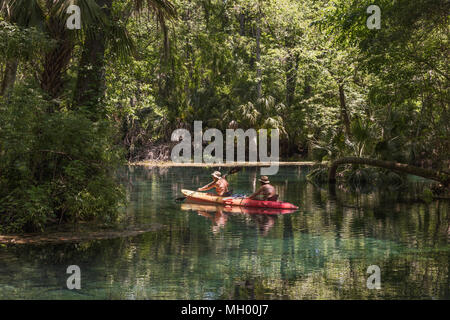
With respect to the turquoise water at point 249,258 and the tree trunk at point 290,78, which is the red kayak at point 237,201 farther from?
the tree trunk at point 290,78

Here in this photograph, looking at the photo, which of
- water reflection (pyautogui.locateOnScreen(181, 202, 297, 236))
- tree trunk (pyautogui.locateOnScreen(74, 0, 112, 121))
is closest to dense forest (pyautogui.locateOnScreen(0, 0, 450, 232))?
tree trunk (pyautogui.locateOnScreen(74, 0, 112, 121))

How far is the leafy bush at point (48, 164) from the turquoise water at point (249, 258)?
1151mm

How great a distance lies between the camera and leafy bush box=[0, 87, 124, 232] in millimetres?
11695

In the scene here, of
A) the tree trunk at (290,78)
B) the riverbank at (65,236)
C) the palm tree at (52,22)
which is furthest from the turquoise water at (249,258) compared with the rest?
the tree trunk at (290,78)

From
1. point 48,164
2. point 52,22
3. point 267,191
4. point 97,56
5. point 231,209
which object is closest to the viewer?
point 48,164

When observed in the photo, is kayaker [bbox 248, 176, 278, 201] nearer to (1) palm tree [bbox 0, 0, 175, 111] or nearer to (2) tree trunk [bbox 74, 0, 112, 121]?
(1) palm tree [bbox 0, 0, 175, 111]

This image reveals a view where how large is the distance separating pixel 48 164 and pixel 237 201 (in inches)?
295

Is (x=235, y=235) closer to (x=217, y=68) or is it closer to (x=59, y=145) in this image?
(x=59, y=145)

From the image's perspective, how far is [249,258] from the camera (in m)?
10.4

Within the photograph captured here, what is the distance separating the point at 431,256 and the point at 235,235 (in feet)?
13.9

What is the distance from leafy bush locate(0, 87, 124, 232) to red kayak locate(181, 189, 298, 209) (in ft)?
18.8

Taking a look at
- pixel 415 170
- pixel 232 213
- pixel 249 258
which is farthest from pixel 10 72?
pixel 415 170

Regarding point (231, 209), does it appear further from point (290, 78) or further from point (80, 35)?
point (290, 78)

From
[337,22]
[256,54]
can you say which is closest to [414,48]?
[337,22]
